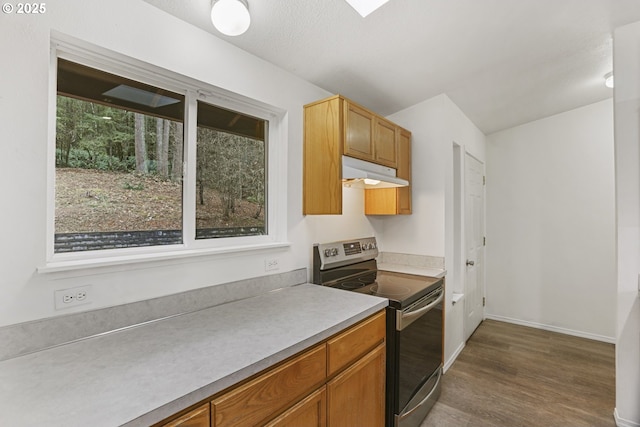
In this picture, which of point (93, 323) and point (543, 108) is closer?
point (93, 323)

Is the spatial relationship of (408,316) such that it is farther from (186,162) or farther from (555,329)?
(555,329)

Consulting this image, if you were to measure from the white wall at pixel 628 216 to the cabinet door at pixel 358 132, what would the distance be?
5.31 feet

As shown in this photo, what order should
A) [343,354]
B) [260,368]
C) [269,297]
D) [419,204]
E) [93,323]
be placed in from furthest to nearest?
[419,204]
[269,297]
[343,354]
[93,323]
[260,368]

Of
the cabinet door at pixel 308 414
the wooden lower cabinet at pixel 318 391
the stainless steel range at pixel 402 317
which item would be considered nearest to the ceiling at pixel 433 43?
the stainless steel range at pixel 402 317

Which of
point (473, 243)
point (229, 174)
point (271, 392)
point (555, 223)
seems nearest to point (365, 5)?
point (229, 174)

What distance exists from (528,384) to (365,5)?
3.04 meters

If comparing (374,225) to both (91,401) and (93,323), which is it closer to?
(93,323)

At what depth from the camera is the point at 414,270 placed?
103 inches

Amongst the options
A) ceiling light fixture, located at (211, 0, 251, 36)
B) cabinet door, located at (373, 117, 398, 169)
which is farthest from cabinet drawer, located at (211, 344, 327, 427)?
cabinet door, located at (373, 117, 398, 169)

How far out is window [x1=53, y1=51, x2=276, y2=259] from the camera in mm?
1305

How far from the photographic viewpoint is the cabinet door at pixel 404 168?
2643 millimetres

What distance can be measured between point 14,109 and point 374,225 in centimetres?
254

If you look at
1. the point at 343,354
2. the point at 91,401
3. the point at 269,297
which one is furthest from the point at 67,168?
the point at 343,354

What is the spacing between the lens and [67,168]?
1291 millimetres
